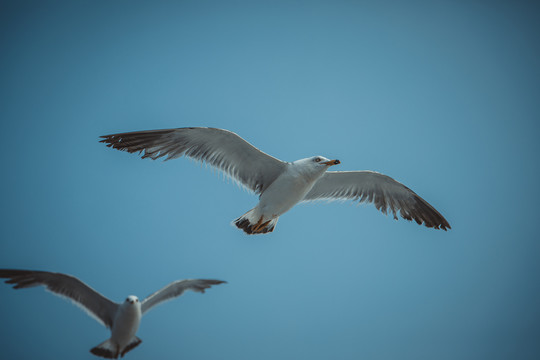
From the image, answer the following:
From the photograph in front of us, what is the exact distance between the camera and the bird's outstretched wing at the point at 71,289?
16.6ft

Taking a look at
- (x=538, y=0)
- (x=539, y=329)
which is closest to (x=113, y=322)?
(x=539, y=329)

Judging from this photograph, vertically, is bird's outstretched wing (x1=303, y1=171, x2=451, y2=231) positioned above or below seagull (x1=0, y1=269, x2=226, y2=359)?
above

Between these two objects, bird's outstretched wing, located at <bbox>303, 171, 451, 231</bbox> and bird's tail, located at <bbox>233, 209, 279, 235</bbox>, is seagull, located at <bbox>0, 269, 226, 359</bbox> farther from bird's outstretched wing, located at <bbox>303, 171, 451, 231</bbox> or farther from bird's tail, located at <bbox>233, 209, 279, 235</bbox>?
bird's outstretched wing, located at <bbox>303, 171, 451, 231</bbox>

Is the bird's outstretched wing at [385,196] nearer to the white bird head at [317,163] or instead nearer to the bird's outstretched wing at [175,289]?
the white bird head at [317,163]

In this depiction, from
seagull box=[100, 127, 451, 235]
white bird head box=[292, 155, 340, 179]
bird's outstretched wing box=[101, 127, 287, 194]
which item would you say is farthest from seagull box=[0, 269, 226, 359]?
white bird head box=[292, 155, 340, 179]

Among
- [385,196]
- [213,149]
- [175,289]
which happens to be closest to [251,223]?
[213,149]

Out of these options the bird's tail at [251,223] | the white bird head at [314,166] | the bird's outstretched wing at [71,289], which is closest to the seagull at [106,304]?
the bird's outstretched wing at [71,289]

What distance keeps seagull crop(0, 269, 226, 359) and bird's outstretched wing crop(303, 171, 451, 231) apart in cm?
211

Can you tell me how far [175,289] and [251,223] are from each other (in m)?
1.33

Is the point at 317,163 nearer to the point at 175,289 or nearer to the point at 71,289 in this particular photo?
the point at 175,289

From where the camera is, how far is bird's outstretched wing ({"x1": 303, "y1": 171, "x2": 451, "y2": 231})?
597cm

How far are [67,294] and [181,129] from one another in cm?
240

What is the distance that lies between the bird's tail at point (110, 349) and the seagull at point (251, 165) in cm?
198

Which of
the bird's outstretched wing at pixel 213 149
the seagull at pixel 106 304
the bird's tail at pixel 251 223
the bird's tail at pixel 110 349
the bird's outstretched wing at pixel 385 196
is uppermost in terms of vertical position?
the bird's outstretched wing at pixel 213 149
